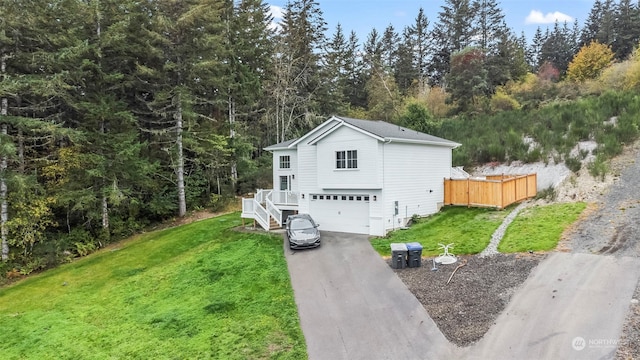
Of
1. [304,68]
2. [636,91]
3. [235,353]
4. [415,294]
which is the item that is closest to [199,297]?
[235,353]

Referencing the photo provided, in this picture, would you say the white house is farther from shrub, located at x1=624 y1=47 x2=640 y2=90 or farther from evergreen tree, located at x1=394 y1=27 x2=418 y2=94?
evergreen tree, located at x1=394 y1=27 x2=418 y2=94

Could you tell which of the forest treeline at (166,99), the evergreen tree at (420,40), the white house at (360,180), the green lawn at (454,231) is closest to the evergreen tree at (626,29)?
the forest treeline at (166,99)

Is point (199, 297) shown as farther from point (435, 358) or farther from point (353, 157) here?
point (353, 157)

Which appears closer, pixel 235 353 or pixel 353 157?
pixel 235 353

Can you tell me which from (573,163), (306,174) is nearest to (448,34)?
(573,163)

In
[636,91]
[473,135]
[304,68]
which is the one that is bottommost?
[473,135]

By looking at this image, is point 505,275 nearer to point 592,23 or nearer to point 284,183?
point 284,183
